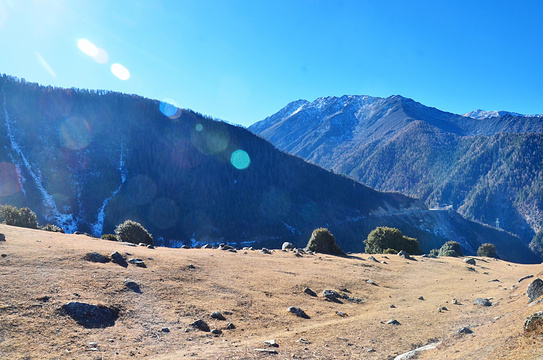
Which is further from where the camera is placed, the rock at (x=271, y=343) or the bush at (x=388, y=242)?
the bush at (x=388, y=242)

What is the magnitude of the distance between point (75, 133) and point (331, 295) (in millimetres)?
164256

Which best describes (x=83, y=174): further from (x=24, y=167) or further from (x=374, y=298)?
(x=374, y=298)

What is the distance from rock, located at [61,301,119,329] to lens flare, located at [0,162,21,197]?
128336mm

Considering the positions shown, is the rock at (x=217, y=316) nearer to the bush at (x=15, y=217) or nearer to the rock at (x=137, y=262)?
the rock at (x=137, y=262)

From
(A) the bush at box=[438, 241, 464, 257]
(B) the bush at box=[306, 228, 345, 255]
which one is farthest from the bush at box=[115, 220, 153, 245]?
(A) the bush at box=[438, 241, 464, 257]

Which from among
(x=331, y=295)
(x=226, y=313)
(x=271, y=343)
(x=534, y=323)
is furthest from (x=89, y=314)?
(x=534, y=323)

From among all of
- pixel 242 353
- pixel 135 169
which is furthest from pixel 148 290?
pixel 135 169

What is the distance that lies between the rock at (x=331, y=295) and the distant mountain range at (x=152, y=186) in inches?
4463

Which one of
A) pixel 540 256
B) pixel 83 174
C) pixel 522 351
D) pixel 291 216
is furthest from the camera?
pixel 540 256

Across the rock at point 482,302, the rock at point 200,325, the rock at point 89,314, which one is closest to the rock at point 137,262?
the rock at point 89,314

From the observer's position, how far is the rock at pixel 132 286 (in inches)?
564

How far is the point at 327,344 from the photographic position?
11.7 meters

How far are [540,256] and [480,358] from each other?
23754 centimetres

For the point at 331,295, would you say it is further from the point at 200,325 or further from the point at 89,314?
the point at 89,314
